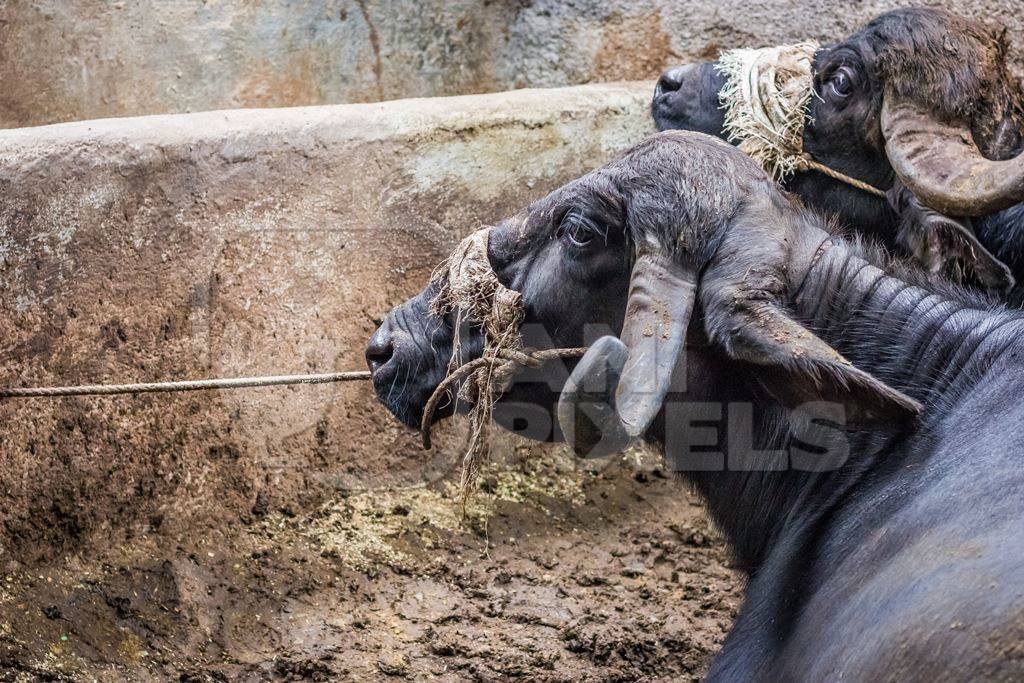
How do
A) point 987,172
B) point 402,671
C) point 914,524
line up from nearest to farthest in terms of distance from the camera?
point 914,524, point 987,172, point 402,671

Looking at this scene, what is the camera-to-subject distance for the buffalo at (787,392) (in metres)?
2.84

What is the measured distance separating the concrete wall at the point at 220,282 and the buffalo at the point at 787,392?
178 cm

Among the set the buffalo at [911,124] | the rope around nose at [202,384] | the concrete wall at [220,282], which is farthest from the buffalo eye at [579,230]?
the concrete wall at [220,282]

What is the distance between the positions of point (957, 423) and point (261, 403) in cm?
367

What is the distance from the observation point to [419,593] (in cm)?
556

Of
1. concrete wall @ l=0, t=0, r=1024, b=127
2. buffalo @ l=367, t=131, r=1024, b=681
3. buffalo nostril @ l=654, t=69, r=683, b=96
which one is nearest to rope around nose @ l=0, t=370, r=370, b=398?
buffalo @ l=367, t=131, r=1024, b=681

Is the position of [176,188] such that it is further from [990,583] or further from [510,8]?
[990,583]

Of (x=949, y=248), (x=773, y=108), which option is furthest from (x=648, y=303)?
(x=773, y=108)

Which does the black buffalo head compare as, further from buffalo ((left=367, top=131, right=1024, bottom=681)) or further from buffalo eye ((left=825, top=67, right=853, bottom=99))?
buffalo eye ((left=825, top=67, right=853, bottom=99))

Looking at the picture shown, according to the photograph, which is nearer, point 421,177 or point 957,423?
→ point 957,423

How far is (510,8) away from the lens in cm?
869

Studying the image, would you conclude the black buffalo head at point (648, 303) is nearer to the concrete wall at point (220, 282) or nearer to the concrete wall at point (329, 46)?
the concrete wall at point (220, 282)

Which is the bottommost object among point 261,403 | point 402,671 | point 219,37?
point 402,671

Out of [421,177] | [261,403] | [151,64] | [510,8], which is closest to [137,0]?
[151,64]
